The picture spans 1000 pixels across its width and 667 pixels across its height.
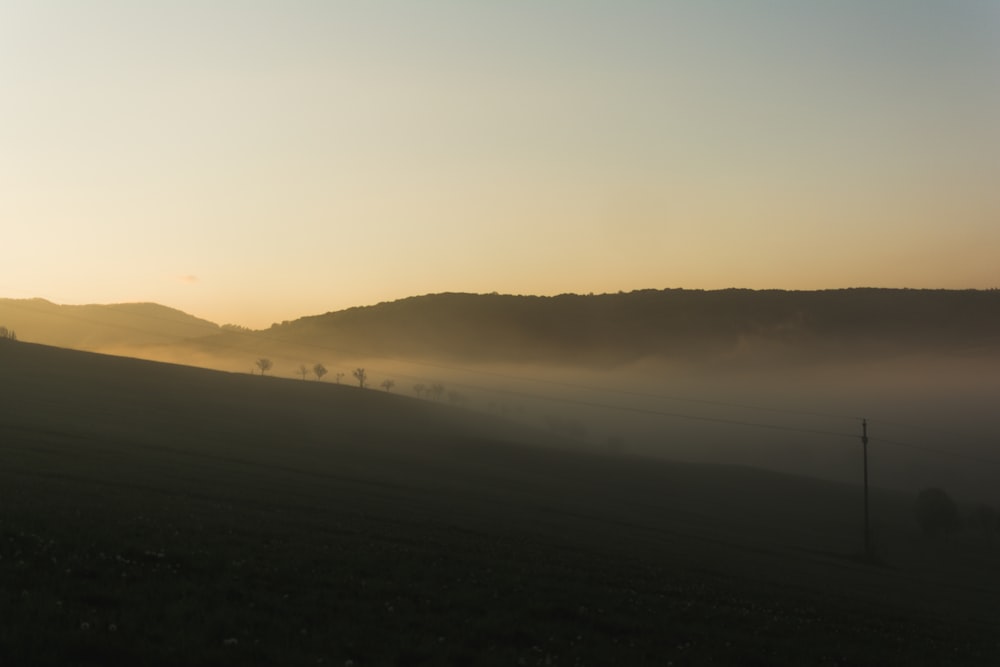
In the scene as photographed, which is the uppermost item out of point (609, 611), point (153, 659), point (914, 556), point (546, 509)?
point (153, 659)

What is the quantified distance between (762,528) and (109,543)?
9010 cm

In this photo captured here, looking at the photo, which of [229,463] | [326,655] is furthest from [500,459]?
[326,655]

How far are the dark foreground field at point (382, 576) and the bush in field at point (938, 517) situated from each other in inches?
1751

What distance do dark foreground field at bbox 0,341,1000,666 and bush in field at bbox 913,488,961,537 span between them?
146 ft

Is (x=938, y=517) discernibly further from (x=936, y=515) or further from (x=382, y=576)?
(x=382, y=576)

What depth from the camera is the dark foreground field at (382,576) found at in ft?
45.9

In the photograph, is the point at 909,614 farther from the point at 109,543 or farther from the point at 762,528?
the point at 762,528

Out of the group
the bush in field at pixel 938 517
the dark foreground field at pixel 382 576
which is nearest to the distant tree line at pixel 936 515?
the bush in field at pixel 938 517

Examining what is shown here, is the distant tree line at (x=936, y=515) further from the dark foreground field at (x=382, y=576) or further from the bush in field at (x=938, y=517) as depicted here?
the dark foreground field at (x=382, y=576)

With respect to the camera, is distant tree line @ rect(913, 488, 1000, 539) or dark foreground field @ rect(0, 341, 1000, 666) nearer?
dark foreground field @ rect(0, 341, 1000, 666)

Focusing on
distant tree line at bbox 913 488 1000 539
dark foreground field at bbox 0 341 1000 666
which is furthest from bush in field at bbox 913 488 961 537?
dark foreground field at bbox 0 341 1000 666

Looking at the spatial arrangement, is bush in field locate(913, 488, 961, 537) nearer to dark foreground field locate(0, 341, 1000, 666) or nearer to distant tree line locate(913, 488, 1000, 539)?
distant tree line locate(913, 488, 1000, 539)

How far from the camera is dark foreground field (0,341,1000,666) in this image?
550 inches

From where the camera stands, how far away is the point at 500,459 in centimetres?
13450
